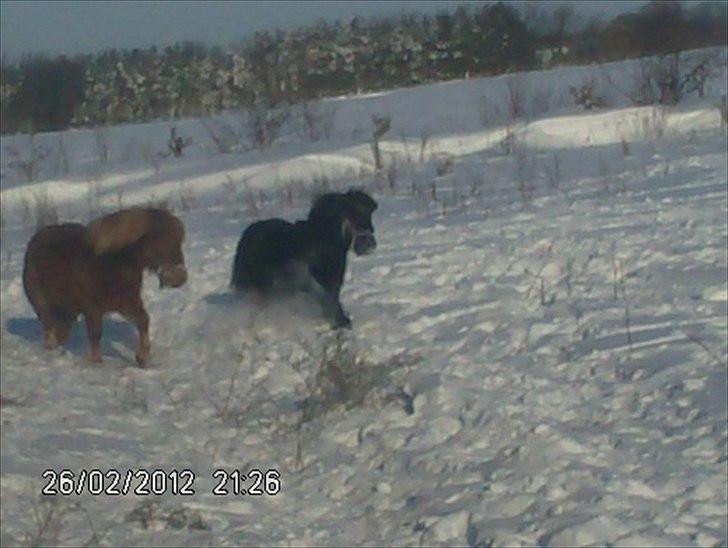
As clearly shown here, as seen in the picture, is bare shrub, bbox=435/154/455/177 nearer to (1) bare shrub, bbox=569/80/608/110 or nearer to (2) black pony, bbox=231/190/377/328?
(1) bare shrub, bbox=569/80/608/110

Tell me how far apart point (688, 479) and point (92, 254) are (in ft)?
12.8

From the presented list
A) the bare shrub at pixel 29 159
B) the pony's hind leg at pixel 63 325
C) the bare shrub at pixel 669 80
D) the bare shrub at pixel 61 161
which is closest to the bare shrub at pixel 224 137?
the bare shrub at pixel 61 161

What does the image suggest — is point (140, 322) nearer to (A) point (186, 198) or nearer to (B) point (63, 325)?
(B) point (63, 325)

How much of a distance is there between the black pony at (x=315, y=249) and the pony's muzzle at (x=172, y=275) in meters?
0.83

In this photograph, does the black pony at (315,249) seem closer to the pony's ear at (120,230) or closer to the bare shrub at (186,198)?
the pony's ear at (120,230)

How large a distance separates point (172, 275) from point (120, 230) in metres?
0.39

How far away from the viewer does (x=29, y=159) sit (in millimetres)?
25344

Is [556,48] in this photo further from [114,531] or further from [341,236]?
[114,531]

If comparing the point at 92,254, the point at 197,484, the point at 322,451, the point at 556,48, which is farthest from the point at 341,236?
the point at 556,48

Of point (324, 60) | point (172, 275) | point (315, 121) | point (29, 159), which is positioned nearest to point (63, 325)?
point (172, 275)

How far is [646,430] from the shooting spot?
605 cm

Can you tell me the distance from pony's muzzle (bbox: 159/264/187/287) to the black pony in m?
0.83

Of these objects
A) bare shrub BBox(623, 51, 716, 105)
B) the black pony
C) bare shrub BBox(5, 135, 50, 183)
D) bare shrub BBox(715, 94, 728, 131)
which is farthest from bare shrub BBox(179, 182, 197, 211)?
bare shrub BBox(623, 51, 716, 105)

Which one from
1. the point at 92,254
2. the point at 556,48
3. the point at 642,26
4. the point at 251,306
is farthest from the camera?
the point at 556,48
